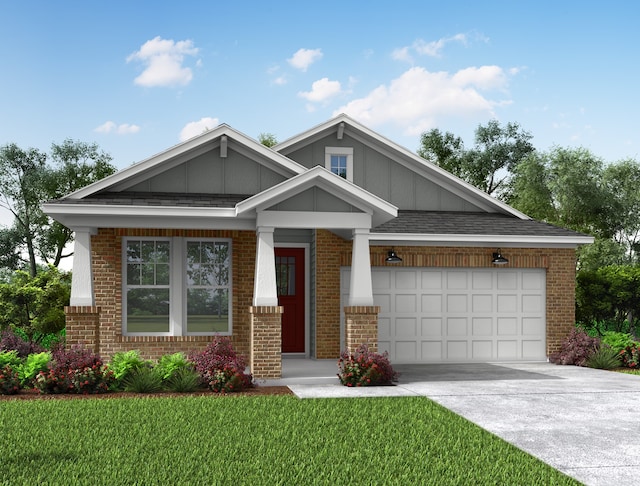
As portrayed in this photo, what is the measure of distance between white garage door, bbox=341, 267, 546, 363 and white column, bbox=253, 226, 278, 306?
3.98 meters

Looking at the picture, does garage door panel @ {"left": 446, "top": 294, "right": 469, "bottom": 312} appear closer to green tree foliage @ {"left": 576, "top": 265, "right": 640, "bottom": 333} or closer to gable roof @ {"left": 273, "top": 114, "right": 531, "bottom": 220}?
gable roof @ {"left": 273, "top": 114, "right": 531, "bottom": 220}

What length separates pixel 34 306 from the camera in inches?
892

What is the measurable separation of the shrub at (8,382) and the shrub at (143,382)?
1.75 m

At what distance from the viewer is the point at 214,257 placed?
1555 centimetres

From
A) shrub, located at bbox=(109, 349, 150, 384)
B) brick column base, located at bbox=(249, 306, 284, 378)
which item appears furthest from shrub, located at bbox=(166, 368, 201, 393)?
brick column base, located at bbox=(249, 306, 284, 378)

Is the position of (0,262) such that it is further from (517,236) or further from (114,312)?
(517,236)

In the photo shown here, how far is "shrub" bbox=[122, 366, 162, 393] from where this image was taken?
39.6 ft

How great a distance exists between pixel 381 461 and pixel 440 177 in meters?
12.7

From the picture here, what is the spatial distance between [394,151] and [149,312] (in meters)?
7.69

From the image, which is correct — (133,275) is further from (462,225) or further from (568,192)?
(568,192)

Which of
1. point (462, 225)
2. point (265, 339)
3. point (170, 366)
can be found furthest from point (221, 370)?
point (462, 225)

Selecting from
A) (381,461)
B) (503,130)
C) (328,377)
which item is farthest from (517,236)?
(503,130)

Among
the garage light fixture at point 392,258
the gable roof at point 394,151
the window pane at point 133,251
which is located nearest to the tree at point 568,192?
the gable roof at point 394,151

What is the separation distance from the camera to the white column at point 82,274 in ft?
44.5
